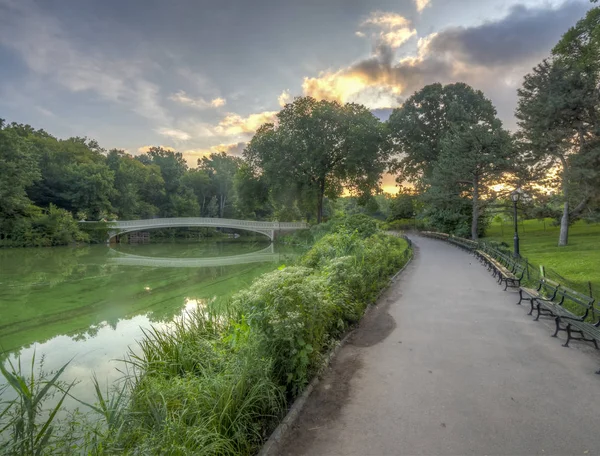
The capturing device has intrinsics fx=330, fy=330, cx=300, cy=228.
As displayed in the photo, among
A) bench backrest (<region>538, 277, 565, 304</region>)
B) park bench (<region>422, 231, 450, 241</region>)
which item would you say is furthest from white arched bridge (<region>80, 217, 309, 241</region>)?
bench backrest (<region>538, 277, 565, 304</region>)

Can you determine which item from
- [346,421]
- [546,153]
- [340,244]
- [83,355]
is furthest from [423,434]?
[546,153]

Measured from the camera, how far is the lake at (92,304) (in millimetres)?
6465

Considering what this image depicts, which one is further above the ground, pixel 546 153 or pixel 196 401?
pixel 546 153

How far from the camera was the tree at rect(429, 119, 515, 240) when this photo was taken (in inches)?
894

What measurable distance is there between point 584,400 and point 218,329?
4.93m

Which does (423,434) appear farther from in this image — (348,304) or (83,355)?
(83,355)

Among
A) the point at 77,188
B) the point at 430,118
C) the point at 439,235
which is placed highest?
the point at 430,118

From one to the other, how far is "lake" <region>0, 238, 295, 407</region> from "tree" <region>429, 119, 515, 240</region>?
17.2 m

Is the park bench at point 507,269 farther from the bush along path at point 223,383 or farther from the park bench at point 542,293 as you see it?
the bush along path at point 223,383

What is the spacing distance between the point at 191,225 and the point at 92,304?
25.4 metres

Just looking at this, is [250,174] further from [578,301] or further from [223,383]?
[223,383]

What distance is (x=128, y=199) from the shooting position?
4112 centimetres

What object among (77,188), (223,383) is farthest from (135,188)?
(223,383)

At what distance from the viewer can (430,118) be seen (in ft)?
113
